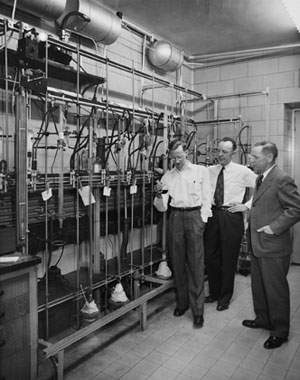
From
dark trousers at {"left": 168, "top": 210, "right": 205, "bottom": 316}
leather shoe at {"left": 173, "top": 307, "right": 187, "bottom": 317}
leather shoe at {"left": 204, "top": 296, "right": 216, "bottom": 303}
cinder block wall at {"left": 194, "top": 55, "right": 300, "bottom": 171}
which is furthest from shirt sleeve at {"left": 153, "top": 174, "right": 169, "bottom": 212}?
cinder block wall at {"left": 194, "top": 55, "right": 300, "bottom": 171}

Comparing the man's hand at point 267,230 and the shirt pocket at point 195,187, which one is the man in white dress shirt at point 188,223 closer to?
the shirt pocket at point 195,187

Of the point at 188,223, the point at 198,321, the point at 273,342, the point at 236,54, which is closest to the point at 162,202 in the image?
the point at 188,223

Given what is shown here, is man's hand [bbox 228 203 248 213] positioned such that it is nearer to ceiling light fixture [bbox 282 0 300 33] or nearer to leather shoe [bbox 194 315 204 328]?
leather shoe [bbox 194 315 204 328]

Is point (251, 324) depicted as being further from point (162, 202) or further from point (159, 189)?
point (159, 189)

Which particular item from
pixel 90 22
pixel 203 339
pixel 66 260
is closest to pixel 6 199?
pixel 66 260

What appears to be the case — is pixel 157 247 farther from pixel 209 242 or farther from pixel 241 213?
pixel 241 213

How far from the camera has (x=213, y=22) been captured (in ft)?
12.1

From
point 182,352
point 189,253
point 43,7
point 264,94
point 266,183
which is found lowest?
point 182,352

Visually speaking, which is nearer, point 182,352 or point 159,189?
point 182,352

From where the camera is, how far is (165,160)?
350 centimetres

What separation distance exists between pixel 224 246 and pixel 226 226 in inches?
7.4

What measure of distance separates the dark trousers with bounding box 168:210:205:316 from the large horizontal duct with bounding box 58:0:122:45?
1.61 metres

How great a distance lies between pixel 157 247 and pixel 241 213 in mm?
1011

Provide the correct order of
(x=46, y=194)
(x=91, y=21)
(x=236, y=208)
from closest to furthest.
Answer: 1. (x=46, y=194)
2. (x=91, y=21)
3. (x=236, y=208)
